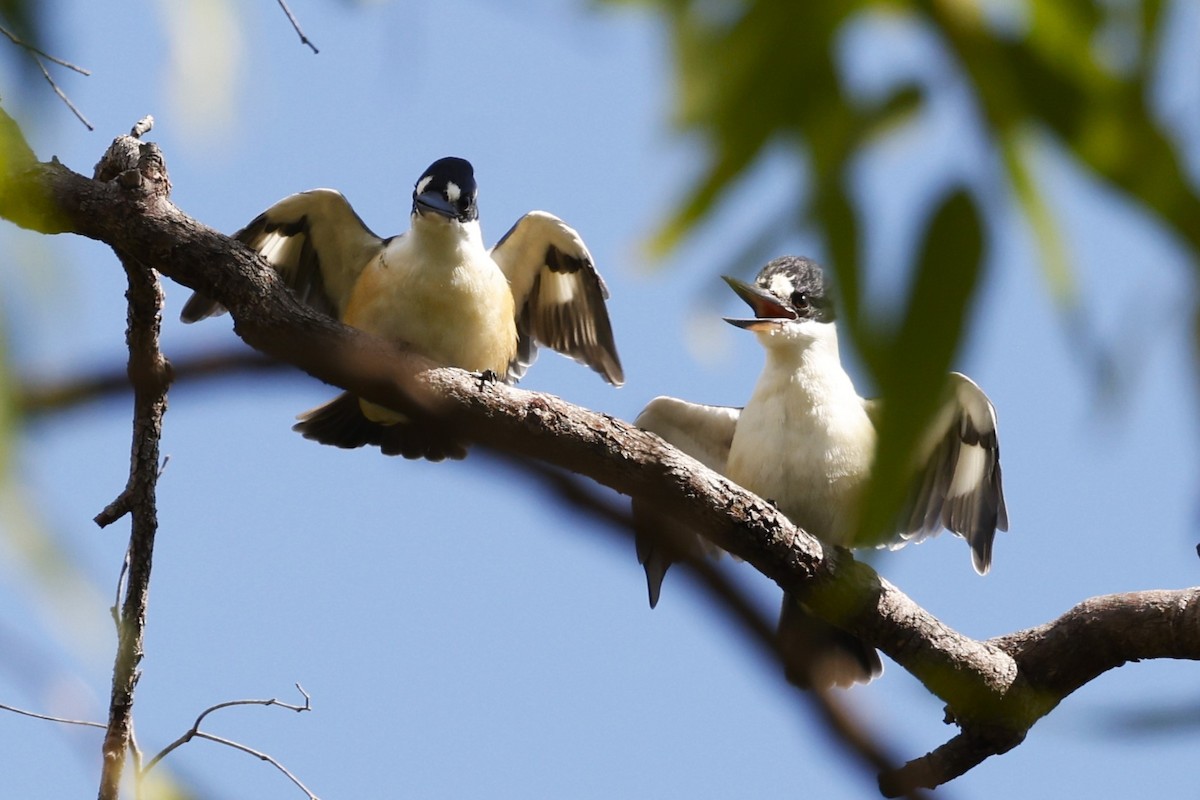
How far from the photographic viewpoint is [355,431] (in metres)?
6.92

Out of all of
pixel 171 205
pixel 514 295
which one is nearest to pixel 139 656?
pixel 171 205

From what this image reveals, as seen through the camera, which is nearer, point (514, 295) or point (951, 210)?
point (951, 210)

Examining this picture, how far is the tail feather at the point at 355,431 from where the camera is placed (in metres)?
6.84

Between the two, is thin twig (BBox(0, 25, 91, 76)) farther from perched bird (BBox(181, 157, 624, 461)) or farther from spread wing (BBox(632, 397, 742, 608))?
spread wing (BBox(632, 397, 742, 608))

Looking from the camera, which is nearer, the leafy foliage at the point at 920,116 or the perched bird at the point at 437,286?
the leafy foliage at the point at 920,116

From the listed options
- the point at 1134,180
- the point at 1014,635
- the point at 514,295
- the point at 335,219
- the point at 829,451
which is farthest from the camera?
the point at 514,295

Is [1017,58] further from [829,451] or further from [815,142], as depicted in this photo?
[829,451]

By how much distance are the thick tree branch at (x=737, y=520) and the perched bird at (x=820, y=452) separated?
3.77ft

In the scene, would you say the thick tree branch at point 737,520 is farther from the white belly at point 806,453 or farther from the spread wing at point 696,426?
the spread wing at point 696,426

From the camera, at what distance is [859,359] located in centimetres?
93

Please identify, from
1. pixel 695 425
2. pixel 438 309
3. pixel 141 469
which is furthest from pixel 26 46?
pixel 695 425

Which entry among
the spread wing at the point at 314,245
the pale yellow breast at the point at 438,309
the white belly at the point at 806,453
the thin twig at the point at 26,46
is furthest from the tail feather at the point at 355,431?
the thin twig at the point at 26,46

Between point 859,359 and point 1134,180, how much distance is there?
21 cm

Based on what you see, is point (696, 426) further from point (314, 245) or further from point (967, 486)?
point (314, 245)
